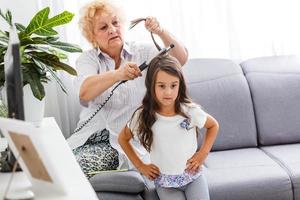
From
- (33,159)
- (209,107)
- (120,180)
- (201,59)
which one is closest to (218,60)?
(201,59)

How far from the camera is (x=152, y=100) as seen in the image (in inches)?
80.7

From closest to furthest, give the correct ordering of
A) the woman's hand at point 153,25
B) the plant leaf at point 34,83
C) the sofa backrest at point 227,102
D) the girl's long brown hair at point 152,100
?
1. the plant leaf at point 34,83
2. the girl's long brown hair at point 152,100
3. the woman's hand at point 153,25
4. the sofa backrest at point 227,102

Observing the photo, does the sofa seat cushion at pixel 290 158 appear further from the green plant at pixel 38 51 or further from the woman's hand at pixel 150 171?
the green plant at pixel 38 51

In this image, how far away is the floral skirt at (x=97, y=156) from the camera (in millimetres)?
2324

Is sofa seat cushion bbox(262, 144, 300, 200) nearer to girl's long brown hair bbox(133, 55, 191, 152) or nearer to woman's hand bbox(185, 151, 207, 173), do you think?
woman's hand bbox(185, 151, 207, 173)

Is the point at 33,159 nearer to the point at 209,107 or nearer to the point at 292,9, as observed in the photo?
the point at 209,107

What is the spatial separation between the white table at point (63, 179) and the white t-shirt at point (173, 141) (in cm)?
41

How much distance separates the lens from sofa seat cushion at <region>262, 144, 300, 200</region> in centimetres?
226

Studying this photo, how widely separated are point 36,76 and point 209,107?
3.82 feet

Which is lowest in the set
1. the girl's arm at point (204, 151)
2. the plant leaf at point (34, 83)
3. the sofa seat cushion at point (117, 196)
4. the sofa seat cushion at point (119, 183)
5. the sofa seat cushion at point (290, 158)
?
the sofa seat cushion at point (290, 158)

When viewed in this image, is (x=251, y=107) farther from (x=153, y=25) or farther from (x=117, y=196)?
(x=117, y=196)

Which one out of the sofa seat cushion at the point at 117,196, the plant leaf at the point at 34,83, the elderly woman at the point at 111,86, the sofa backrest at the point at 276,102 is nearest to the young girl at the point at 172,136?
the sofa seat cushion at the point at 117,196

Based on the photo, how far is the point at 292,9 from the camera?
9.97 ft

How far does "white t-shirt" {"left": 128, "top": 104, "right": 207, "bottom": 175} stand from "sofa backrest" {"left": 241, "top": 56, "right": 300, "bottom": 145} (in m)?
Answer: 0.87
